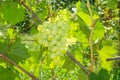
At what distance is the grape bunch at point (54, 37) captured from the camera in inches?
35.5

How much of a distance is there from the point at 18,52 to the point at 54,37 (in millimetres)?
377

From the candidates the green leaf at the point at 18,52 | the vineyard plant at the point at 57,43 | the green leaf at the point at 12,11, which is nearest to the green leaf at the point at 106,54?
the vineyard plant at the point at 57,43

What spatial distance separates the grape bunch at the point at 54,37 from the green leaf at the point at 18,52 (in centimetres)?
34

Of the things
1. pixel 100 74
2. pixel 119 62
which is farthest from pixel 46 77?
pixel 100 74

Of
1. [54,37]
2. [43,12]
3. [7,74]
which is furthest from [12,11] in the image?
[54,37]

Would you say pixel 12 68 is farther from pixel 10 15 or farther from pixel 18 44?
pixel 10 15

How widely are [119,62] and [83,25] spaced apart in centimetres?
75

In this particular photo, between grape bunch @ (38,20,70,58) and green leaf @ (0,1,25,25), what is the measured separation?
0.53m

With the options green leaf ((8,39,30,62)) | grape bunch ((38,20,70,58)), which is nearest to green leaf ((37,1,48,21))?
green leaf ((8,39,30,62))

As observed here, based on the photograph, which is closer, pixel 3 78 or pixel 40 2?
pixel 3 78

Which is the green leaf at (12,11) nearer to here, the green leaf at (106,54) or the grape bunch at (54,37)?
the green leaf at (106,54)

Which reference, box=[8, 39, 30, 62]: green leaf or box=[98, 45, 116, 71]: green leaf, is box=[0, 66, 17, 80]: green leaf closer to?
box=[8, 39, 30, 62]: green leaf

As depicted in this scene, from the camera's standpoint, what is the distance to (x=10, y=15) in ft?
4.87

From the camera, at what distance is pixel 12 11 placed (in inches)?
57.7
